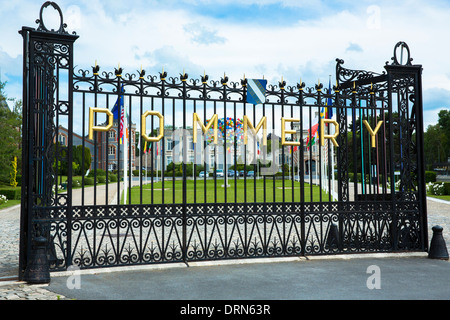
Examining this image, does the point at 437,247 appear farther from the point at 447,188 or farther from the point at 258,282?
the point at 447,188

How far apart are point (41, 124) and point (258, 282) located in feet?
13.9

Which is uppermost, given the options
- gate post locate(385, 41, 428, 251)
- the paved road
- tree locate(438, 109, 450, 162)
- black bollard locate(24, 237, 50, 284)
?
tree locate(438, 109, 450, 162)

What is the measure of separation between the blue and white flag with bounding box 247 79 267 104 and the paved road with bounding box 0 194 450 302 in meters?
3.05

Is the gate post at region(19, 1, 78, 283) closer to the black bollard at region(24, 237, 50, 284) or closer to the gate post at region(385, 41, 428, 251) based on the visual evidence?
the black bollard at region(24, 237, 50, 284)

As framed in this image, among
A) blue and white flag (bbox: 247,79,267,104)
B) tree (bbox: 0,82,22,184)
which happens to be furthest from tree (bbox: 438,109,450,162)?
blue and white flag (bbox: 247,79,267,104)

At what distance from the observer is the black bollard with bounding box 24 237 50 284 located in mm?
5914

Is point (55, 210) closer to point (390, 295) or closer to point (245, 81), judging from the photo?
point (245, 81)

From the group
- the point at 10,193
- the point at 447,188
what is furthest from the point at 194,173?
the point at 447,188

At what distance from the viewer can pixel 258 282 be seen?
606 centimetres

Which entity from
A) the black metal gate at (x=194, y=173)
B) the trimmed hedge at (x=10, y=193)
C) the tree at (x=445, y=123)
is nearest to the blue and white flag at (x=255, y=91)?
the black metal gate at (x=194, y=173)

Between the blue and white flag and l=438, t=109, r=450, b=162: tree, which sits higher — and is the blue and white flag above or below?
below

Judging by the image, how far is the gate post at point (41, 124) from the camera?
20.7 ft

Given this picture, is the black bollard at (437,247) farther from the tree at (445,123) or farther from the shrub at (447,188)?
the tree at (445,123)

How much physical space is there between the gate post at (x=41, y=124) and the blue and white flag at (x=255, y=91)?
3.21 m
